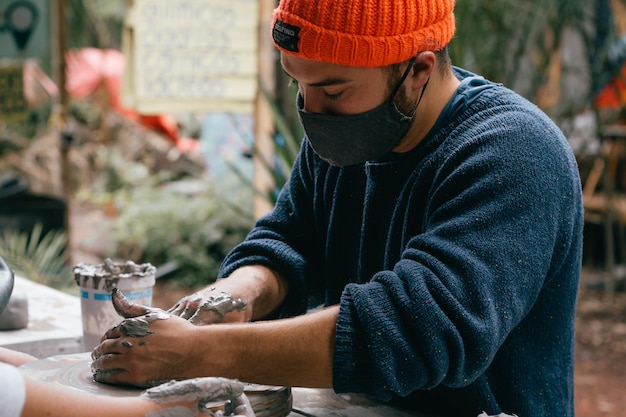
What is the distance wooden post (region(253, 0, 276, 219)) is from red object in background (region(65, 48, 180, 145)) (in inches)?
282

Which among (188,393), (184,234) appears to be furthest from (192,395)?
(184,234)

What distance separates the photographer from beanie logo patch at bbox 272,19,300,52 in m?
1.97

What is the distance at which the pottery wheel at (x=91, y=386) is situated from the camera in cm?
187

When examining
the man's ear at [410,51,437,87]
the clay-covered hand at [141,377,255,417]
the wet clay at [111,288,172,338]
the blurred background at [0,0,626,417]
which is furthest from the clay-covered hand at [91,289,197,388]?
the blurred background at [0,0,626,417]

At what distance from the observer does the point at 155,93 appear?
4535 millimetres

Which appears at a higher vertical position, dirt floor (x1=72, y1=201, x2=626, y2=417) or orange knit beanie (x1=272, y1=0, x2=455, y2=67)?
orange knit beanie (x1=272, y1=0, x2=455, y2=67)

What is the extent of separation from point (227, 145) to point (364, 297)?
6.54 m

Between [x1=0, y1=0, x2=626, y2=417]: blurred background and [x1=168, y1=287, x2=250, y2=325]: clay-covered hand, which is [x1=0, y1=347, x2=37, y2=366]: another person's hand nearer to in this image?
[x1=168, y1=287, x2=250, y2=325]: clay-covered hand

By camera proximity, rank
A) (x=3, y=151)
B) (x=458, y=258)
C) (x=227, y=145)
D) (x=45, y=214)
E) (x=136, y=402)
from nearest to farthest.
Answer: (x=136, y=402)
(x=458, y=258)
(x=45, y=214)
(x=227, y=145)
(x=3, y=151)

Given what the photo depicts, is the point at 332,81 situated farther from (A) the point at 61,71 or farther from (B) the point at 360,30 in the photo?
(A) the point at 61,71

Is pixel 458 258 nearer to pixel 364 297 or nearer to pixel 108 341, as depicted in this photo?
pixel 364 297

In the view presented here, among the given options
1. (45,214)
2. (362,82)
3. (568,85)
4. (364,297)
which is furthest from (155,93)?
(568,85)

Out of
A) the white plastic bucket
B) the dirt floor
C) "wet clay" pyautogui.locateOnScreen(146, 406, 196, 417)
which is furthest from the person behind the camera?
the dirt floor

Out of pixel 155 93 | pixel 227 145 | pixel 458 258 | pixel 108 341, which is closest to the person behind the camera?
pixel 458 258
